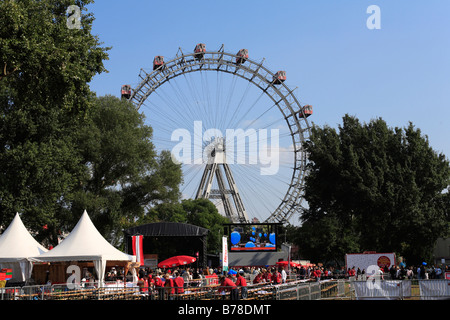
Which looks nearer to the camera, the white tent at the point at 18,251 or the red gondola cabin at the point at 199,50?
the white tent at the point at 18,251

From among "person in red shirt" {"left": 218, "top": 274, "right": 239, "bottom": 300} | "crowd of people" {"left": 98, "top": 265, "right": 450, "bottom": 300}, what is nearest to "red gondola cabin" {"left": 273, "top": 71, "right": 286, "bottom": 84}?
"crowd of people" {"left": 98, "top": 265, "right": 450, "bottom": 300}

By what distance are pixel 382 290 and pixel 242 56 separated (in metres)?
47.2

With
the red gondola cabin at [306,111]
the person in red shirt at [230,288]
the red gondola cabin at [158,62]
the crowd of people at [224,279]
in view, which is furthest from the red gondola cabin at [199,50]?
the person in red shirt at [230,288]

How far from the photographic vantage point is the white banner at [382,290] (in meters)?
18.8

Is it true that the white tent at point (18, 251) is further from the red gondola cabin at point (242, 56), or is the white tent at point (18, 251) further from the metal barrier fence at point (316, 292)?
the red gondola cabin at point (242, 56)

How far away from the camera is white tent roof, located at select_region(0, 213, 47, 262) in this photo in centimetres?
2679

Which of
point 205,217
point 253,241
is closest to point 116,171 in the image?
point 253,241

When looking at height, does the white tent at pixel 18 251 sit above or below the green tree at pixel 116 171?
below

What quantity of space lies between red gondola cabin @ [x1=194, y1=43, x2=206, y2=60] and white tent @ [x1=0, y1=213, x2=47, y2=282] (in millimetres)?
36905

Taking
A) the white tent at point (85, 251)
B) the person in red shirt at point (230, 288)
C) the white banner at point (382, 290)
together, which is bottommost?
the white banner at point (382, 290)

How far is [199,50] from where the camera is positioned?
62.2 meters

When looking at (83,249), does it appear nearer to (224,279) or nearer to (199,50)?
(224,279)
